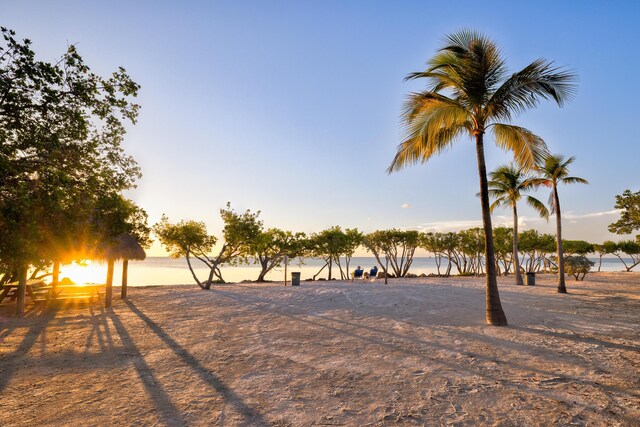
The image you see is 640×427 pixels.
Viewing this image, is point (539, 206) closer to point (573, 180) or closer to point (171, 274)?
point (573, 180)

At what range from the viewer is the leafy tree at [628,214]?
16.1 m

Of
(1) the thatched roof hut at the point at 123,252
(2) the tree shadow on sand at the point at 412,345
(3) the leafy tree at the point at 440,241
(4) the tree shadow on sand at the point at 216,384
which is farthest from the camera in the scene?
(3) the leafy tree at the point at 440,241

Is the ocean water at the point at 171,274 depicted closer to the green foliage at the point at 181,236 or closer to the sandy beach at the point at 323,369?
the green foliage at the point at 181,236

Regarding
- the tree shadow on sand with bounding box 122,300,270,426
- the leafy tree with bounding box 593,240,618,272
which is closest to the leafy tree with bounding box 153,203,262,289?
the tree shadow on sand with bounding box 122,300,270,426

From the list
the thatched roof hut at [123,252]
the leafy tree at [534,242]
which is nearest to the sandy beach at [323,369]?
the thatched roof hut at [123,252]

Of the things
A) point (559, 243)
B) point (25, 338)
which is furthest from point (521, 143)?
point (25, 338)

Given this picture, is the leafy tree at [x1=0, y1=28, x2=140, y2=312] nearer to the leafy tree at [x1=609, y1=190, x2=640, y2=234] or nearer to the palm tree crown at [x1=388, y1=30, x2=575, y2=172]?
the palm tree crown at [x1=388, y1=30, x2=575, y2=172]

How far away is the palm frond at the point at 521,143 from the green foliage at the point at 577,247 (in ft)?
143

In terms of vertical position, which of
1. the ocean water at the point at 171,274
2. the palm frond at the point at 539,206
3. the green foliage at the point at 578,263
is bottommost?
the ocean water at the point at 171,274

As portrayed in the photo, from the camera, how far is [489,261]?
8.57m

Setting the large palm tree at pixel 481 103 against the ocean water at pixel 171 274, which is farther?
the ocean water at pixel 171 274

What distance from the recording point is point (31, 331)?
329 inches

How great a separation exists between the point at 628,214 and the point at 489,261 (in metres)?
14.7

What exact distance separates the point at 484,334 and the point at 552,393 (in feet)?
10.6
